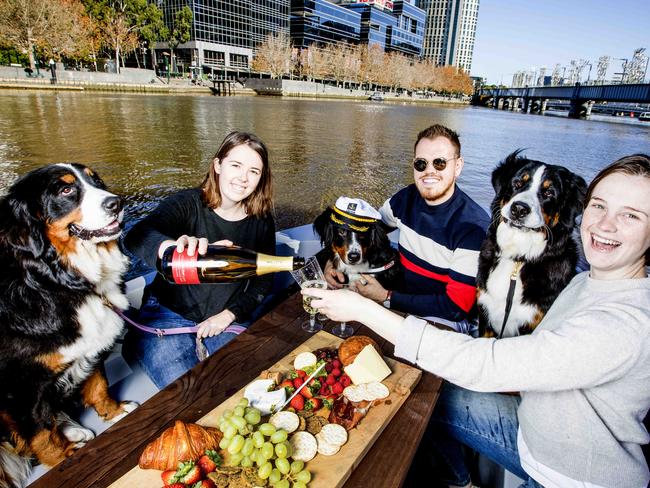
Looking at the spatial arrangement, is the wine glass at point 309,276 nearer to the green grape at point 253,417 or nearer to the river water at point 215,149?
the green grape at point 253,417

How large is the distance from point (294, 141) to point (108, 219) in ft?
55.5

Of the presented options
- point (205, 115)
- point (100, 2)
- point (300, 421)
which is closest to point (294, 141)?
point (205, 115)

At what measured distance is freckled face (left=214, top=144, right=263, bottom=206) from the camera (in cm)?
274

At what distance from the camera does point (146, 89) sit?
4412 cm

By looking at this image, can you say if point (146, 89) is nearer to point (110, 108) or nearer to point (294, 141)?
point (110, 108)

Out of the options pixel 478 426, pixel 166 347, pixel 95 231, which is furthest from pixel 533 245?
pixel 95 231

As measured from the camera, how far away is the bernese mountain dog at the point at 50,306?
195 centimetres

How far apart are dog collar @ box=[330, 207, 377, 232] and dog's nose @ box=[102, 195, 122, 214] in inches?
71.1

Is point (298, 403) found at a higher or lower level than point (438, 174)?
lower

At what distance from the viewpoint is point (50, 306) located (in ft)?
6.66

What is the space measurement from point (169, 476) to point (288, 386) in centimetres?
56

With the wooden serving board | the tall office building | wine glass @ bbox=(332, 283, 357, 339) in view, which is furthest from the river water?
the tall office building

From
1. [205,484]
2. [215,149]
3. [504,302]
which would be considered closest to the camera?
[205,484]

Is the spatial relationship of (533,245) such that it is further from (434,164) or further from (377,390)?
(377,390)
